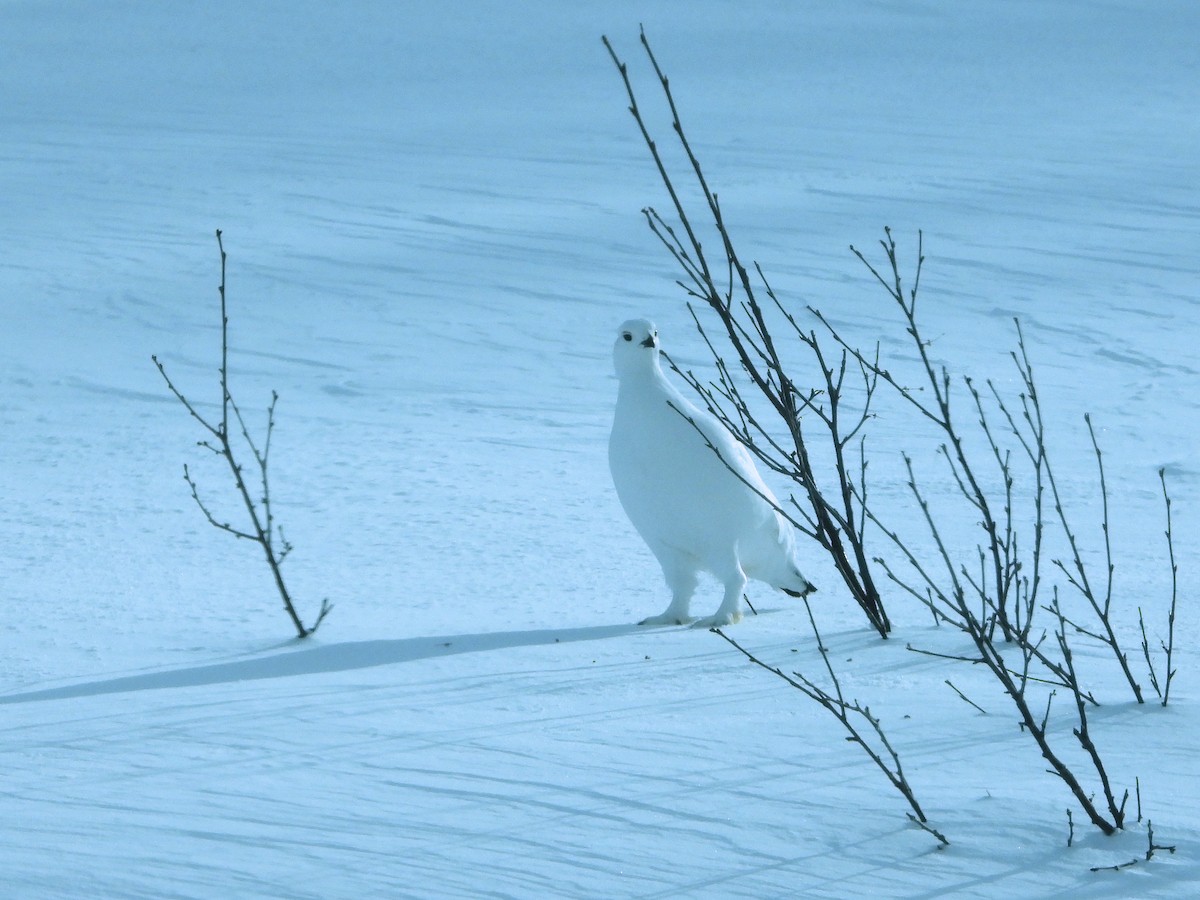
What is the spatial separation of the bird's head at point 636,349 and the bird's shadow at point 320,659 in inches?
25.9

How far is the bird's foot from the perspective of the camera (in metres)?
3.96

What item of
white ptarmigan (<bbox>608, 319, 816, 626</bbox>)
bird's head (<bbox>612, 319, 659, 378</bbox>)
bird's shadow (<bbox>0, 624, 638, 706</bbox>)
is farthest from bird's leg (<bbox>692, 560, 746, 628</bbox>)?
bird's head (<bbox>612, 319, 659, 378</bbox>)

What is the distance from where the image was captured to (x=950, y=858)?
2186 mm

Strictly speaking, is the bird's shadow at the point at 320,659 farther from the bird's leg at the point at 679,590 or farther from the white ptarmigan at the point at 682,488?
the white ptarmigan at the point at 682,488

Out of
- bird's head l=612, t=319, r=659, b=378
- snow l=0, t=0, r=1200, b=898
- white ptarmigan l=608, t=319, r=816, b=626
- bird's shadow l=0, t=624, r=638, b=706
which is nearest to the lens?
snow l=0, t=0, r=1200, b=898

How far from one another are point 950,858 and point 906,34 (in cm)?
1710

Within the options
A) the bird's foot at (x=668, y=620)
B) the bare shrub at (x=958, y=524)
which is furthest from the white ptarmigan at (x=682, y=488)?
the bare shrub at (x=958, y=524)

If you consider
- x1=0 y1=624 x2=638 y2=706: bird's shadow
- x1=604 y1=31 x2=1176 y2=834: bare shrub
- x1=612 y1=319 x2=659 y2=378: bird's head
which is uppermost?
x1=612 y1=319 x2=659 y2=378: bird's head

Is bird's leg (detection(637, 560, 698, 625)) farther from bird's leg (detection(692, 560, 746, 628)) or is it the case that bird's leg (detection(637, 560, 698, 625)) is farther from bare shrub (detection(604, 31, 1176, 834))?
bare shrub (detection(604, 31, 1176, 834))

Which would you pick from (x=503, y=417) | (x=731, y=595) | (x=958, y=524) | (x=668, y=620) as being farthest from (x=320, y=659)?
(x=503, y=417)

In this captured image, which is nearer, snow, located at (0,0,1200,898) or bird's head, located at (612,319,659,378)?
snow, located at (0,0,1200,898)

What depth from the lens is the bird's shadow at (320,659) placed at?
3398 mm

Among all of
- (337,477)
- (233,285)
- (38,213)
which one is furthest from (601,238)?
(337,477)

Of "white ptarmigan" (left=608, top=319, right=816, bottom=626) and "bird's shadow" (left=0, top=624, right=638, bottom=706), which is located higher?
"white ptarmigan" (left=608, top=319, right=816, bottom=626)
